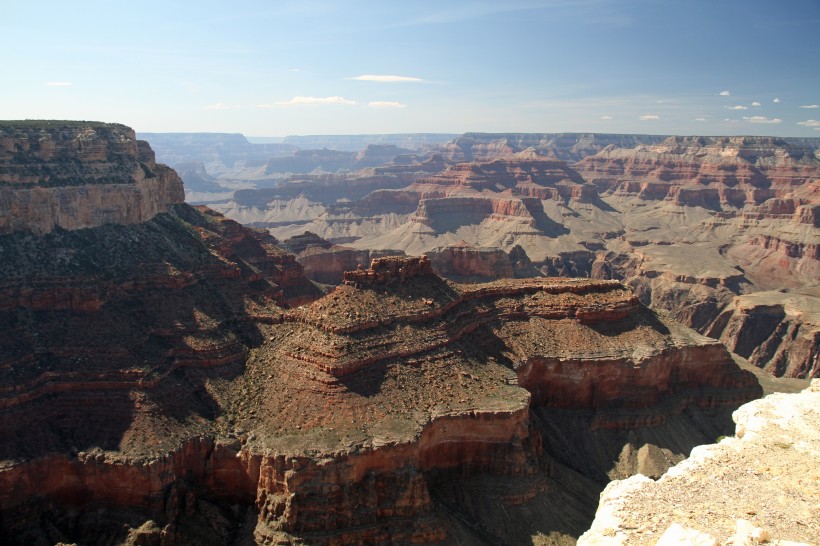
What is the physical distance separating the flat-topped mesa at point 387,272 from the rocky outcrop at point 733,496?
2961 cm

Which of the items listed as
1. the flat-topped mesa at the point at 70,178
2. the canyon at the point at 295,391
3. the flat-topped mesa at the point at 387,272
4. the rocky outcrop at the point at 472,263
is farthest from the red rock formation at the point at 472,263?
the flat-topped mesa at the point at 70,178

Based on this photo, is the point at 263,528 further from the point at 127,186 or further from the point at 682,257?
the point at 682,257

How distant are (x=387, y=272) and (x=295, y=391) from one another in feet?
43.8

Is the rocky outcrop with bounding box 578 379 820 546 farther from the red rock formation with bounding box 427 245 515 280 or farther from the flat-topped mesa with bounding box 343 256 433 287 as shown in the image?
the red rock formation with bounding box 427 245 515 280

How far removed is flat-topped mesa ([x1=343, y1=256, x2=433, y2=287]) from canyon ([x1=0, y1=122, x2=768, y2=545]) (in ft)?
0.57

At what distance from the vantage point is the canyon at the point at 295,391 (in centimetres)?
3666

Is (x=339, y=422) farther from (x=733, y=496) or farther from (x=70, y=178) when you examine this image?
(x=70, y=178)

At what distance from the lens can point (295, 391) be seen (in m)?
42.1

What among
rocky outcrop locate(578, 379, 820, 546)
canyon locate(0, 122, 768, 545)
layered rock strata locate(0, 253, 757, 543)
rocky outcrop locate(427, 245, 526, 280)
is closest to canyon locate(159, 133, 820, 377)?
rocky outcrop locate(427, 245, 526, 280)

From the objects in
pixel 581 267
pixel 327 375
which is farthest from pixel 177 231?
pixel 581 267

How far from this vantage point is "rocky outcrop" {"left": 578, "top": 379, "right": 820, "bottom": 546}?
1884 cm

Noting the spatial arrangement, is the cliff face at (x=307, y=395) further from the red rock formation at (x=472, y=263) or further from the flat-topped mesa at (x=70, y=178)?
the red rock formation at (x=472, y=263)

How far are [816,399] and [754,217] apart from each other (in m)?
175

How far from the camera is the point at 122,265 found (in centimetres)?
5231
